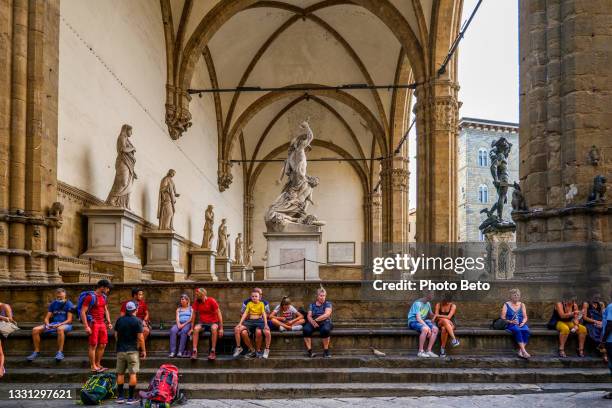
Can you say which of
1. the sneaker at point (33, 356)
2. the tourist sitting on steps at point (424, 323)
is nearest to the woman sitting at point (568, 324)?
the tourist sitting on steps at point (424, 323)

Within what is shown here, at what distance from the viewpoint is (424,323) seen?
27.0 feet

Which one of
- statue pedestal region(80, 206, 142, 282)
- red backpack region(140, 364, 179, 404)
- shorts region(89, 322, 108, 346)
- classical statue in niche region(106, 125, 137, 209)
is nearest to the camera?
red backpack region(140, 364, 179, 404)

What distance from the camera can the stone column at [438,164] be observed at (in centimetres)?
1912

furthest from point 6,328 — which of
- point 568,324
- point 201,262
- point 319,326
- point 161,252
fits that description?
point 201,262

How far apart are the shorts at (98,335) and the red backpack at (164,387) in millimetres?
1416

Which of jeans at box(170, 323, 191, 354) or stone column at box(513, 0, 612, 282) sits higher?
stone column at box(513, 0, 612, 282)

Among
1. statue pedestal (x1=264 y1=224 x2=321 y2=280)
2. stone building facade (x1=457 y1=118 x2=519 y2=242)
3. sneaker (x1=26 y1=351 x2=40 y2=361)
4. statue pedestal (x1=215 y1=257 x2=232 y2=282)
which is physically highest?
stone building facade (x1=457 y1=118 x2=519 y2=242)

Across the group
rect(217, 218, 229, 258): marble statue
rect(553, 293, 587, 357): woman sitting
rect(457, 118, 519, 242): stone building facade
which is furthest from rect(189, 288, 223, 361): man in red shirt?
rect(457, 118, 519, 242): stone building facade

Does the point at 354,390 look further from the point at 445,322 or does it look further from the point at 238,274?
the point at 238,274

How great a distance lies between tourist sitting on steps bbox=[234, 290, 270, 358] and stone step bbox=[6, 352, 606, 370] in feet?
0.71

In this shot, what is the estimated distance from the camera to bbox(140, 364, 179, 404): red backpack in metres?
6.21

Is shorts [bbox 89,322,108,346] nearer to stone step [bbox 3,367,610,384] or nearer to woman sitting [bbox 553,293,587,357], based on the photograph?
stone step [bbox 3,367,610,384]

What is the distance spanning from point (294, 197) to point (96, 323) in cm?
793

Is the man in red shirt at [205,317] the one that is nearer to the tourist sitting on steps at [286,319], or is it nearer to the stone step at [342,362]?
the stone step at [342,362]
